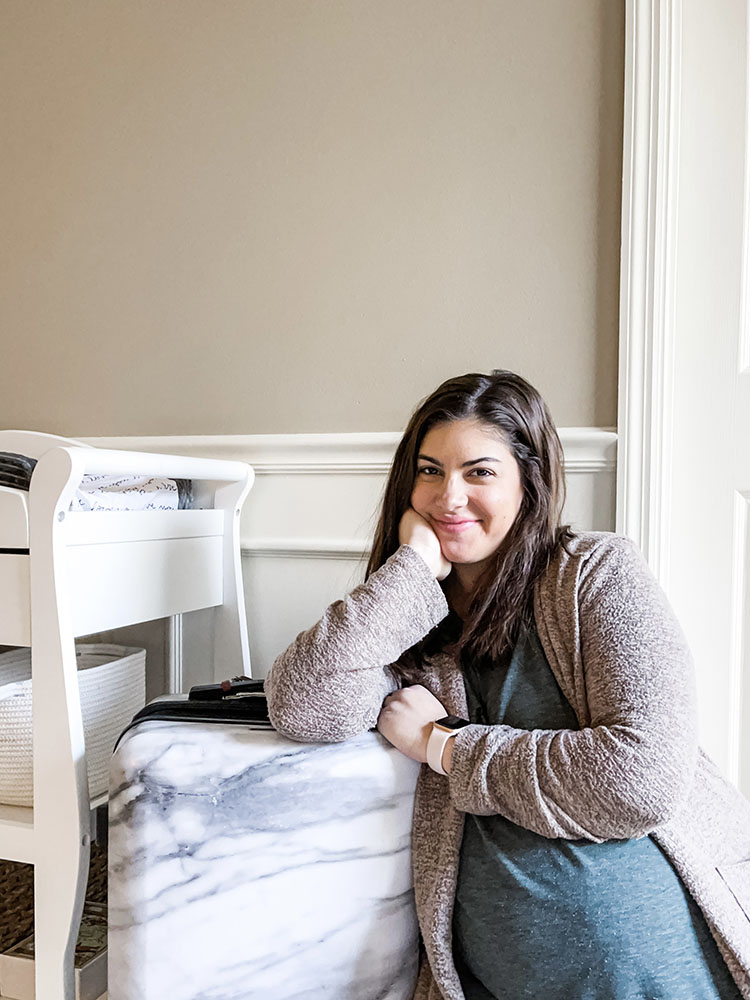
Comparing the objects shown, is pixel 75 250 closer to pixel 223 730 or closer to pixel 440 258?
pixel 440 258

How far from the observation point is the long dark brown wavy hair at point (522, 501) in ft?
3.45

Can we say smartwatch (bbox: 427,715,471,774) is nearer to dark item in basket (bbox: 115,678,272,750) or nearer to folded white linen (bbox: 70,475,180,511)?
dark item in basket (bbox: 115,678,272,750)

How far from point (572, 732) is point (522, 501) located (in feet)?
0.98

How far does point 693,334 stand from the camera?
139 cm

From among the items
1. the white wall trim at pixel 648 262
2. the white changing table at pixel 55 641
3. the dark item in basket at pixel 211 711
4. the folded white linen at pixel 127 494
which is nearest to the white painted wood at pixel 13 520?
the white changing table at pixel 55 641

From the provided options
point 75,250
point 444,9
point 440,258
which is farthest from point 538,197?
point 75,250

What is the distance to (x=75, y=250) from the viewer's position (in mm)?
1712

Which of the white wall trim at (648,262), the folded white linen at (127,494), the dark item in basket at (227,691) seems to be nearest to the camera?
the dark item in basket at (227,691)

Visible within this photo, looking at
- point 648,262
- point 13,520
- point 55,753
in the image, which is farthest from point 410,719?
point 648,262

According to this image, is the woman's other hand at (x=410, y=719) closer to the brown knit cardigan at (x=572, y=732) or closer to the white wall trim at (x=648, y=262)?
the brown knit cardigan at (x=572, y=732)

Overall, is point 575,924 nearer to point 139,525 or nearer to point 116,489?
point 139,525

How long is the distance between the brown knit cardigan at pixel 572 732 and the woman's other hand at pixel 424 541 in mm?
24

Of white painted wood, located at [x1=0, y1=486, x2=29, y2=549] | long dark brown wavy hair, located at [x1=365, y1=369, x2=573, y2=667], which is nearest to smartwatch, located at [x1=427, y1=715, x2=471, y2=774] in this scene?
long dark brown wavy hair, located at [x1=365, y1=369, x2=573, y2=667]

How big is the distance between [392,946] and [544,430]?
24.8 inches
